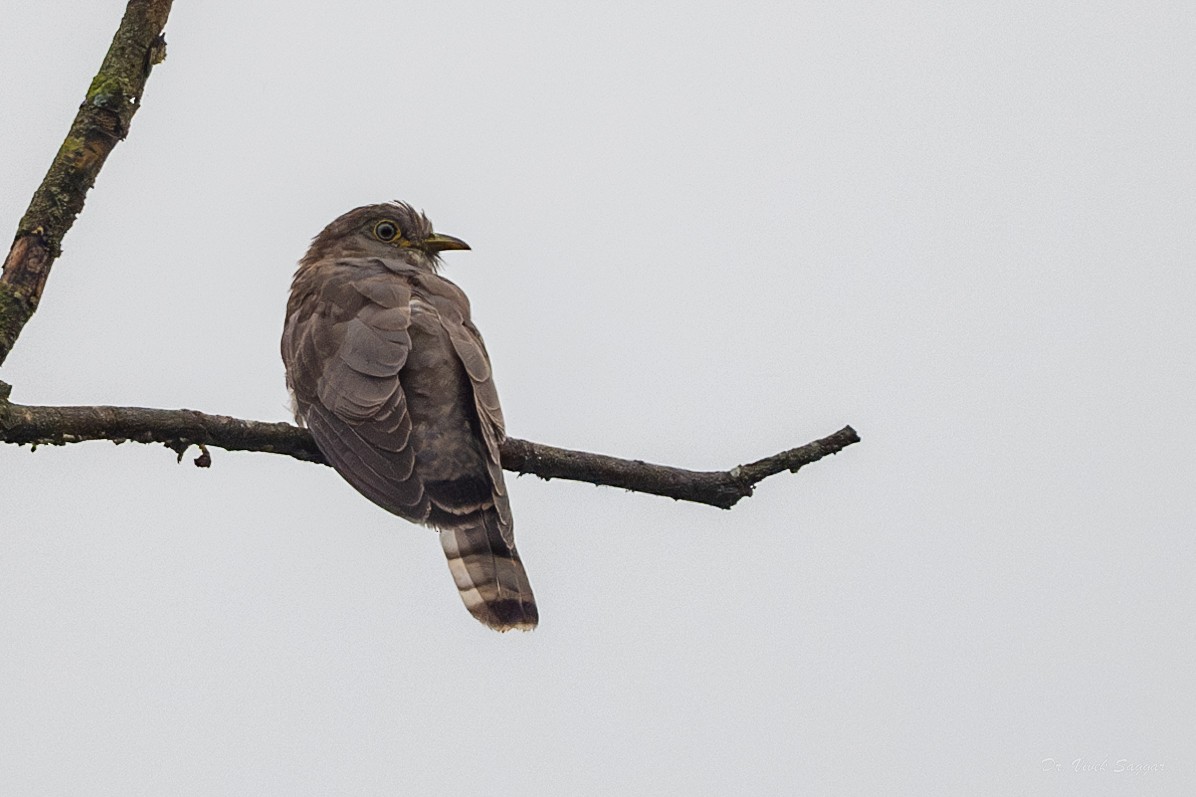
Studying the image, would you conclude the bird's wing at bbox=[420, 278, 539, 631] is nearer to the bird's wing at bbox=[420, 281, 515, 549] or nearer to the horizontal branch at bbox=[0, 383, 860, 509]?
the bird's wing at bbox=[420, 281, 515, 549]

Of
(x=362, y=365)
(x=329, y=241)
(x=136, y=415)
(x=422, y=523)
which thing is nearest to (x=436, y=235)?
(x=329, y=241)

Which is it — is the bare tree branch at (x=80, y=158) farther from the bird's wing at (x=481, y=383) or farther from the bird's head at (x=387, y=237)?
the bird's head at (x=387, y=237)

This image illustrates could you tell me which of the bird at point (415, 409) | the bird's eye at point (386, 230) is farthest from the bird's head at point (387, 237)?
the bird at point (415, 409)

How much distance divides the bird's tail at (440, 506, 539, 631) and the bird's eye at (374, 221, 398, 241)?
2.69m

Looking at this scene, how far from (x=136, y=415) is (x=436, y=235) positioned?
390cm

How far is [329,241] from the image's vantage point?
7.77m

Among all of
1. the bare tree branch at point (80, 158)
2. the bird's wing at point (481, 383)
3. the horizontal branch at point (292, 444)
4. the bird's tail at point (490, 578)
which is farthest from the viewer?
the bird's wing at point (481, 383)

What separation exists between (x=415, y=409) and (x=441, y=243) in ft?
6.70

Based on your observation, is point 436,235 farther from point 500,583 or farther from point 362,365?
point 500,583

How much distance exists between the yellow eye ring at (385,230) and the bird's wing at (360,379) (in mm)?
823

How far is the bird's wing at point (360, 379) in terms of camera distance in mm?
5359

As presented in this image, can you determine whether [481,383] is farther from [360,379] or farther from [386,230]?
[386,230]

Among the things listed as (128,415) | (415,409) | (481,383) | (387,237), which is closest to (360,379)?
(415,409)

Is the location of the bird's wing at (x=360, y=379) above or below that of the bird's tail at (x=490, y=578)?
above
